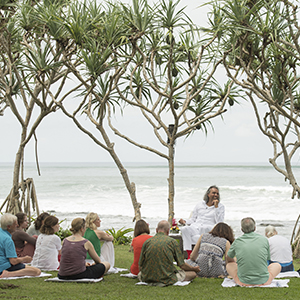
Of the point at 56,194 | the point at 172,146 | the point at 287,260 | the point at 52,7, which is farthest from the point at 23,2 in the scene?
the point at 56,194

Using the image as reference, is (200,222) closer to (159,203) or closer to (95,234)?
(95,234)

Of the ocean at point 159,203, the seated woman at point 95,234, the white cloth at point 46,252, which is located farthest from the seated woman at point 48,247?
the ocean at point 159,203

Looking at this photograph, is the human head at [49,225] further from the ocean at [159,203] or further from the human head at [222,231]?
the ocean at [159,203]

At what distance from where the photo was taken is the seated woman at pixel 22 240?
4.96 m

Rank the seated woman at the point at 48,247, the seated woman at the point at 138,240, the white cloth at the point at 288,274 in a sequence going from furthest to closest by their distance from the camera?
the seated woman at the point at 48,247
the white cloth at the point at 288,274
the seated woman at the point at 138,240

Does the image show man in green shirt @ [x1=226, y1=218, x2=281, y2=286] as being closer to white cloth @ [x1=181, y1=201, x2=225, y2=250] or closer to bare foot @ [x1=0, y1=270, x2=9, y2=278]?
white cloth @ [x1=181, y1=201, x2=225, y2=250]

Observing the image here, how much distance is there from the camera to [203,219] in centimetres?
610

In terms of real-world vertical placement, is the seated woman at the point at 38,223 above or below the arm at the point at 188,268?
above

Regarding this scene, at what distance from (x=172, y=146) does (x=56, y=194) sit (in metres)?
20.7

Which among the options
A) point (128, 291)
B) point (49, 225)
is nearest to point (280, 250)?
point (128, 291)

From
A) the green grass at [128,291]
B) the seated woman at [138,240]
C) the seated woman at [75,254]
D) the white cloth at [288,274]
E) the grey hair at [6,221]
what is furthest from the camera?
the white cloth at [288,274]

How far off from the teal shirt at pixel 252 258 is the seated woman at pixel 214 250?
42 centimetres

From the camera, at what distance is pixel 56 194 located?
26.6 metres

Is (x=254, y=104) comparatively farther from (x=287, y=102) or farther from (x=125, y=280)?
(x=125, y=280)
